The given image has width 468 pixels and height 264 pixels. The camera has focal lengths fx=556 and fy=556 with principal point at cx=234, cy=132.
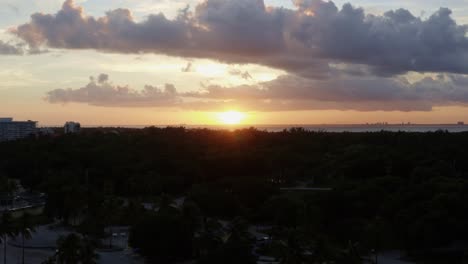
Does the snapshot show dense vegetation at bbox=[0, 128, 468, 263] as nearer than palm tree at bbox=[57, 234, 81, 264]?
No

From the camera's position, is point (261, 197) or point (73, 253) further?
point (261, 197)

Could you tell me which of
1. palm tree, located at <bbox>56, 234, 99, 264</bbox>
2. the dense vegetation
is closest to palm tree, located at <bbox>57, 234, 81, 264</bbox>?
palm tree, located at <bbox>56, 234, 99, 264</bbox>

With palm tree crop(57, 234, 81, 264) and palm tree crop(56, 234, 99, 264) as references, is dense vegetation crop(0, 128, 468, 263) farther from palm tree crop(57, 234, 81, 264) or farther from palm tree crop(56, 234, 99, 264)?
palm tree crop(57, 234, 81, 264)

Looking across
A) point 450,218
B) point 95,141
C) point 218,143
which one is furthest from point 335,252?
point 95,141

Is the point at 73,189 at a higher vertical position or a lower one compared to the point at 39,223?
higher

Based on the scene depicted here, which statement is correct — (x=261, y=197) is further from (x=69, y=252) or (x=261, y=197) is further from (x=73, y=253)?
(x=69, y=252)

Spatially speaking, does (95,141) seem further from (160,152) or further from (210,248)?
(210,248)

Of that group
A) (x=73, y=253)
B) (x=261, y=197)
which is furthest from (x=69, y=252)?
(x=261, y=197)

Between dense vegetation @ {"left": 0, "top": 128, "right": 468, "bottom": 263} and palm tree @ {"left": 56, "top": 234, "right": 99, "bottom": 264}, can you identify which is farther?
dense vegetation @ {"left": 0, "top": 128, "right": 468, "bottom": 263}
